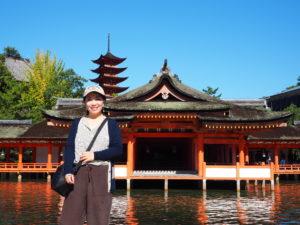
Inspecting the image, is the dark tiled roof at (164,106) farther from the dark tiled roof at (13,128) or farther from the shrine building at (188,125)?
the dark tiled roof at (13,128)

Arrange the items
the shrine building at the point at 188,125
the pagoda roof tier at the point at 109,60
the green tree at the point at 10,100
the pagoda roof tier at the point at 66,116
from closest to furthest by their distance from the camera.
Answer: the pagoda roof tier at the point at 66,116
the shrine building at the point at 188,125
the green tree at the point at 10,100
the pagoda roof tier at the point at 109,60

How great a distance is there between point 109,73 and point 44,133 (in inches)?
1268

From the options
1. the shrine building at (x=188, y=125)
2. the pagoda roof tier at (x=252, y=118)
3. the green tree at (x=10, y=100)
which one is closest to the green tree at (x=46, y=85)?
the green tree at (x=10, y=100)

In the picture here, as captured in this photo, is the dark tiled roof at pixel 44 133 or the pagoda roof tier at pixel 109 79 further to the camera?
the pagoda roof tier at pixel 109 79

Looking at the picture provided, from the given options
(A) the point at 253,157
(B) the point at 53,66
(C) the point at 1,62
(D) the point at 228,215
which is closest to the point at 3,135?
(C) the point at 1,62

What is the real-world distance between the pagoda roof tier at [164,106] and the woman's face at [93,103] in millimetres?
15847

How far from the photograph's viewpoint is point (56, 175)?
14.0 ft

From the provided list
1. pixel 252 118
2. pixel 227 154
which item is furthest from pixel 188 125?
pixel 227 154

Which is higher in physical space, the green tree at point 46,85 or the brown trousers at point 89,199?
the green tree at point 46,85

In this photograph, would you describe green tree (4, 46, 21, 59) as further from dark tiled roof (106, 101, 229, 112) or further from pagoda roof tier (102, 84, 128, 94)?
dark tiled roof (106, 101, 229, 112)

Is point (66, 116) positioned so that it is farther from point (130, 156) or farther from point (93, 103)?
point (93, 103)

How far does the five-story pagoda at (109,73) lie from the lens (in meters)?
59.1

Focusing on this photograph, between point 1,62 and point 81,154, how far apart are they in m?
44.2

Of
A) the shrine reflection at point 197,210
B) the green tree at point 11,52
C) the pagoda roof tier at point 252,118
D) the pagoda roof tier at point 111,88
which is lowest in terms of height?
the shrine reflection at point 197,210
